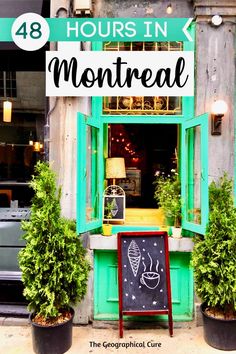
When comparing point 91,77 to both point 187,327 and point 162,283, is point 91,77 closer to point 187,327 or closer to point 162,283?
point 162,283

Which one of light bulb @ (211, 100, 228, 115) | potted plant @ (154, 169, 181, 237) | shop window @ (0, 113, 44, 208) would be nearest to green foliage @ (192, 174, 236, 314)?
potted plant @ (154, 169, 181, 237)

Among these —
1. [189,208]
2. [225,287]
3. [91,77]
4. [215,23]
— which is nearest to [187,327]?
[225,287]

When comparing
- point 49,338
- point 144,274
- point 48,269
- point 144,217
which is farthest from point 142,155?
point 49,338

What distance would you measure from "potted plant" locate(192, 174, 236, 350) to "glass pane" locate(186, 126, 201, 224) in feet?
1.73

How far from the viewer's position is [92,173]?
16.6ft

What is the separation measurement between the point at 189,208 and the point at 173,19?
2.60m

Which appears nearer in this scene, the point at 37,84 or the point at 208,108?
the point at 208,108

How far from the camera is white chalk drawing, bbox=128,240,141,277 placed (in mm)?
4633

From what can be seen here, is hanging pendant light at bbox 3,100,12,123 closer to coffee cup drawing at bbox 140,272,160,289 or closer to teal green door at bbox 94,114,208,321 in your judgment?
teal green door at bbox 94,114,208,321

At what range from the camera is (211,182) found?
4812mm

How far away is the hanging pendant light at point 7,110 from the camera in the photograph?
552 centimetres

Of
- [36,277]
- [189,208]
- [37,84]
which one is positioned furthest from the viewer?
[37,84]

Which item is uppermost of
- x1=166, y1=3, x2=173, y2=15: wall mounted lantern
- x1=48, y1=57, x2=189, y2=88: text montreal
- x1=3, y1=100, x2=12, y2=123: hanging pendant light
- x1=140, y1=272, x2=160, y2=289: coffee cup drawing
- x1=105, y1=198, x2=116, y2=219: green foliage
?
x1=166, y1=3, x2=173, y2=15: wall mounted lantern

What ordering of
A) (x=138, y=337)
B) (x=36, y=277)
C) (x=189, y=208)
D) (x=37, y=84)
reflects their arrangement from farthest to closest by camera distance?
(x=37, y=84)
(x=189, y=208)
(x=138, y=337)
(x=36, y=277)
